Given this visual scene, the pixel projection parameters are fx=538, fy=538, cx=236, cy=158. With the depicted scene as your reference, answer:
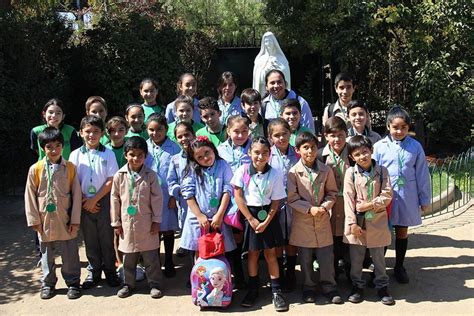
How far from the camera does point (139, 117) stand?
4.94 metres

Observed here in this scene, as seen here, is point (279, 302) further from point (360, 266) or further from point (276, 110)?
point (276, 110)

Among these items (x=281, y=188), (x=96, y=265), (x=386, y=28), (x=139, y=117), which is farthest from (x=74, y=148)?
(x=386, y=28)

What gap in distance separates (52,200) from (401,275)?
2956mm

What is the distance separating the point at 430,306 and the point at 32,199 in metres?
3.21

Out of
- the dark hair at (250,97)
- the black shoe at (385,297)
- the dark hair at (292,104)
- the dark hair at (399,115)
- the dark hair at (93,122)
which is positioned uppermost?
the dark hair at (250,97)

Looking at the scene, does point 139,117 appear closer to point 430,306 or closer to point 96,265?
point 96,265

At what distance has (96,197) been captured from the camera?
14.6ft

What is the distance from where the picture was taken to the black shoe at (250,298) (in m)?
4.14

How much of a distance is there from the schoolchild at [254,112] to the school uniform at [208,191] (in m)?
0.64

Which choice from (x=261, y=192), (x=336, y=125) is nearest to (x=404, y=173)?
(x=336, y=125)

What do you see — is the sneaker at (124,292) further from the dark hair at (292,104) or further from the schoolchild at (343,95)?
the schoolchild at (343,95)

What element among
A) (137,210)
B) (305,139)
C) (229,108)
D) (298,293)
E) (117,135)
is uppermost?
Answer: (229,108)

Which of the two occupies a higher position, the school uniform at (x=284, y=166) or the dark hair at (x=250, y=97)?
the dark hair at (x=250, y=97)

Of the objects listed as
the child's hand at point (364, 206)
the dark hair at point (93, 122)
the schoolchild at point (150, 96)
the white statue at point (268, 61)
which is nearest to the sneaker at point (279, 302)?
the child's hand at point (364, 206)
